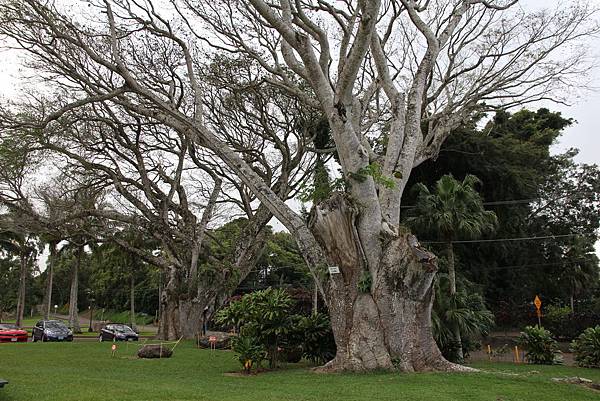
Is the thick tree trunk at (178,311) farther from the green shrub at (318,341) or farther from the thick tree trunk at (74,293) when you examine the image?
the thick tree trunk at (74,293)

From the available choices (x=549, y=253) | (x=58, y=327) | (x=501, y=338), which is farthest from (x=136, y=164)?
A: (x=549, y=253)

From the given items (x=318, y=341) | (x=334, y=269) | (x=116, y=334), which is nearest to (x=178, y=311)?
(x=116, y=334)

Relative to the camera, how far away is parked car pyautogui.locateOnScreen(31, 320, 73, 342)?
2720cm

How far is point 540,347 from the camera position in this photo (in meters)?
16.8

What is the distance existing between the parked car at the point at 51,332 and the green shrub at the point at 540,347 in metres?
22.4

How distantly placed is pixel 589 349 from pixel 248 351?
1068 cm

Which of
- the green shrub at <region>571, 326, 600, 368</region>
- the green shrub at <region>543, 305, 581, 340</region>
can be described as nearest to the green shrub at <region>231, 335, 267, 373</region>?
the green shrub at <region>571, 326, 600, 368</region>

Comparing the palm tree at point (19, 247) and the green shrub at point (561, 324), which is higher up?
the palm tree at point (19, 247)

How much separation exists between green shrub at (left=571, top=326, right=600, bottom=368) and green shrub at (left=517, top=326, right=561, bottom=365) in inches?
26.0

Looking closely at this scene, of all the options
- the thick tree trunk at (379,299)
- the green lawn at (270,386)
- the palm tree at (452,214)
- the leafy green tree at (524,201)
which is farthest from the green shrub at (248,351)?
the leafy green tree at (524,201)

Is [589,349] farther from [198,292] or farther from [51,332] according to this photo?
[51,332]

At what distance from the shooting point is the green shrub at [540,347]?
55.0 feet

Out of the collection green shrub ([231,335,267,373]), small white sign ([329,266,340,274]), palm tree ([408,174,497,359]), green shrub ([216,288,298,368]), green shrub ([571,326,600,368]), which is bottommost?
green shrub ([571,326,600,368])

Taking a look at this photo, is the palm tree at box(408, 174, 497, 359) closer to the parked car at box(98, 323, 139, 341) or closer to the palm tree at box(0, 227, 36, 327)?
the parked car at box(98, 323, 139, 341)
